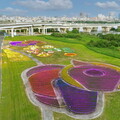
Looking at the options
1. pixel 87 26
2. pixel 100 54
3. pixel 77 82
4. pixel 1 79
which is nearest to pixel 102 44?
pixel 100 54

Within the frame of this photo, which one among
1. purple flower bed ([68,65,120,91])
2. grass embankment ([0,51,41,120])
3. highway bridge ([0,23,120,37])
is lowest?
grass embankment ([0,51,41,120])

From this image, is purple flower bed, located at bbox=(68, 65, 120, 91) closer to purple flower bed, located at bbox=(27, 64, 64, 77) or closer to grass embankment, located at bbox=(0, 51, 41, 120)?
purple flower bed, located at bbox=(27, 64, 64, 77)

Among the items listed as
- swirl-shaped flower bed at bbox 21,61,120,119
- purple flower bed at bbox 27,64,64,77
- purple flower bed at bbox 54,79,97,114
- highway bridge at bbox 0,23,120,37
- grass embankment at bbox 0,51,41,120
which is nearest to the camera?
grass embankment at bbox 0,51,41,120

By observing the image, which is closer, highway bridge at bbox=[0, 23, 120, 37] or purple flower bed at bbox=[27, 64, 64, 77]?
purple flower bed at bbox=[27, 64, 64, 77]

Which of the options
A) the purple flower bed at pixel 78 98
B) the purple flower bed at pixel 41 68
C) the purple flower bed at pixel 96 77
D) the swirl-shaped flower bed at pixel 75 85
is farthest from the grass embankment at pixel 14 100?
the purple flower bed at pixel 96 77

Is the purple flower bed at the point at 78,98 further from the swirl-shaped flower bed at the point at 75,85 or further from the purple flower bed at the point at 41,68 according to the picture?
the purple flower bed at the point at 41,68

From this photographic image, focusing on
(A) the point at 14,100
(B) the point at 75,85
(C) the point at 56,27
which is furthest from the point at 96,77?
(C) the point at 56,27

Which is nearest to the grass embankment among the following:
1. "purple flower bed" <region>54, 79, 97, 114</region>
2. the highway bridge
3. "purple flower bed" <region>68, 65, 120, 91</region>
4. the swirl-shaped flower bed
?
the swirl-shaped flower bed

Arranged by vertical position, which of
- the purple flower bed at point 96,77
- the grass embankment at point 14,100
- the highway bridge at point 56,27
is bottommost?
the grass embankment at point 14,100

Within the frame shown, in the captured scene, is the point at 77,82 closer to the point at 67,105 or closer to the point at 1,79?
the point at 67,105

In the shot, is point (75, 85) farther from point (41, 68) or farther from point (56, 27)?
A: point (56, 27)

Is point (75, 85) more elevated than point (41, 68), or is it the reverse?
point (41, 68)

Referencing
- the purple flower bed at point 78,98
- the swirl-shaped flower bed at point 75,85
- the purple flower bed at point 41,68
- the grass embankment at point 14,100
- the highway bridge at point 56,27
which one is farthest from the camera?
the highway bridge at point 56,27
